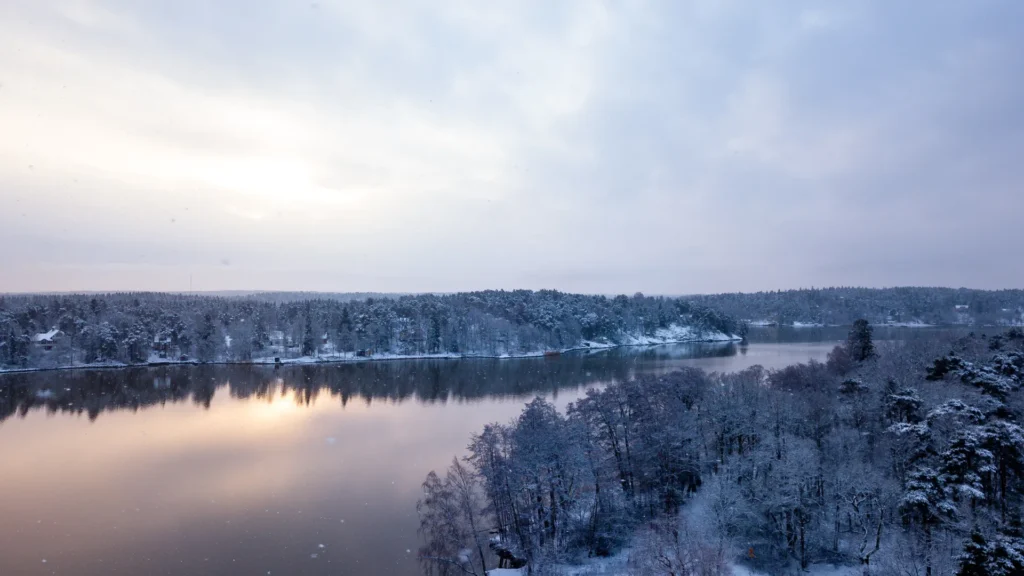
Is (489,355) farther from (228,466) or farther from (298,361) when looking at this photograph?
(228,466)

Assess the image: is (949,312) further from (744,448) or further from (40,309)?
(40,309)

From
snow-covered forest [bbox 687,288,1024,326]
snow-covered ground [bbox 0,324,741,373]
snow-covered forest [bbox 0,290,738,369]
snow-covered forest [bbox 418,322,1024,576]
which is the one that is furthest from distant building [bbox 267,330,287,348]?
snow-covered forest [bbox 687,288,1024,326]

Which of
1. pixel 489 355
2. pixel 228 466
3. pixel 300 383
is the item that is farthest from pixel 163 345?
pixel 228 466

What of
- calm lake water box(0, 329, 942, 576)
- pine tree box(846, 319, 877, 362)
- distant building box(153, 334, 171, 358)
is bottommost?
calm lake water box(0, 329, 942, 576)

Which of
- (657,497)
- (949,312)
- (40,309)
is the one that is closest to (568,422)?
(657,497)

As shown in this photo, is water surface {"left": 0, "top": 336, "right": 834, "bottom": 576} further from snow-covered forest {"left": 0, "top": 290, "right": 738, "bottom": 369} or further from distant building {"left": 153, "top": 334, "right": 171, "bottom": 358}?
distant building {"left": 153, "top": 334, "right": 171, "bottom": 358}

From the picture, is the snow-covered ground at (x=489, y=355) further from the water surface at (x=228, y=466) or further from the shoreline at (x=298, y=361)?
the water surface at (x=228, y=466)

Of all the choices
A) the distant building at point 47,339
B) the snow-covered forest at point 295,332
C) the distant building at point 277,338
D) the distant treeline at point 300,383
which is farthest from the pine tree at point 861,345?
the distant building at point 47,339
